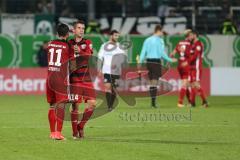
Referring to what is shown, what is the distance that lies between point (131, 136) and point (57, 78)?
6.45ft

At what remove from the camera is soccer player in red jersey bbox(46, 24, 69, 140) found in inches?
560

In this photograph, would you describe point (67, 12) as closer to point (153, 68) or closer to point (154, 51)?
point (153, 68)

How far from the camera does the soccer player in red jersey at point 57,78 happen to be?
1423cm

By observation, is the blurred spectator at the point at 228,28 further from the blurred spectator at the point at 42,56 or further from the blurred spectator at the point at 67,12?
the blurred spectator at the point at 42,56

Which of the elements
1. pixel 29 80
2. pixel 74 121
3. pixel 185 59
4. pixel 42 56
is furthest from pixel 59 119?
pixel 42 56

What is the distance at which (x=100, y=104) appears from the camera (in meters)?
23.3

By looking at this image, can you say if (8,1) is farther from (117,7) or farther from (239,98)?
(239,98)

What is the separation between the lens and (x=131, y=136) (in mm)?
15383

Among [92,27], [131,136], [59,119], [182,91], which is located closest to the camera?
[59,119]

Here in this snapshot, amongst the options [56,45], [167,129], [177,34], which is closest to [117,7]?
[177,34]

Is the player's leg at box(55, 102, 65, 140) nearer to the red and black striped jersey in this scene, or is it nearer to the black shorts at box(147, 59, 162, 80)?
the red and black striped jersey

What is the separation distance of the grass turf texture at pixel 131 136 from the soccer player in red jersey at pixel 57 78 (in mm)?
392

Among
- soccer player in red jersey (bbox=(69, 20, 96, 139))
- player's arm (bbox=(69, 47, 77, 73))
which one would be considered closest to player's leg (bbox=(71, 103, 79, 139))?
soccer player in red jersey (bbox=(69, 20, 96, 139))

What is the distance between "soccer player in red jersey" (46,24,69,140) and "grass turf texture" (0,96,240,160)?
392 mm
